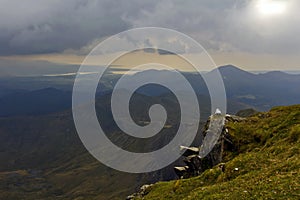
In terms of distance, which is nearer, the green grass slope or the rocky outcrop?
the green grass slope

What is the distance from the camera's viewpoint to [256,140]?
58.3m

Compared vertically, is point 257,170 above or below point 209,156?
above

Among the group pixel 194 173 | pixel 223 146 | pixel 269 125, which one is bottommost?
pixel 194 173

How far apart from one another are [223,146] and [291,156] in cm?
2411

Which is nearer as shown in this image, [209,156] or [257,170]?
[257,170]

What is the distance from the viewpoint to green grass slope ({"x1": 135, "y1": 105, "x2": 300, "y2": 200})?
27.5 meters

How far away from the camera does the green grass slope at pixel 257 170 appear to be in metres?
27.5

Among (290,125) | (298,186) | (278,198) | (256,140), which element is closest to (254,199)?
(278,198)

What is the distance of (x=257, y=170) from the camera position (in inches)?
1476

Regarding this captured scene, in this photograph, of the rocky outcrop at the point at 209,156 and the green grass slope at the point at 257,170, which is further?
the rocky outcrop at the point at 209,156

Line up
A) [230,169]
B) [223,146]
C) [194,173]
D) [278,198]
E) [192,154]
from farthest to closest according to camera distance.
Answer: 1. [192,154]
2. [194,173]
3. [223,146]
4. [230,169]
5. [278,198]

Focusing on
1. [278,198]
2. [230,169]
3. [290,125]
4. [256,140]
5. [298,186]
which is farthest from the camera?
[256,140]

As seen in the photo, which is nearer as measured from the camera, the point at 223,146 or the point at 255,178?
the point at 255,178

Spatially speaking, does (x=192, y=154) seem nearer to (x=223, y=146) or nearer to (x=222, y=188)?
(x=223, y=146)
